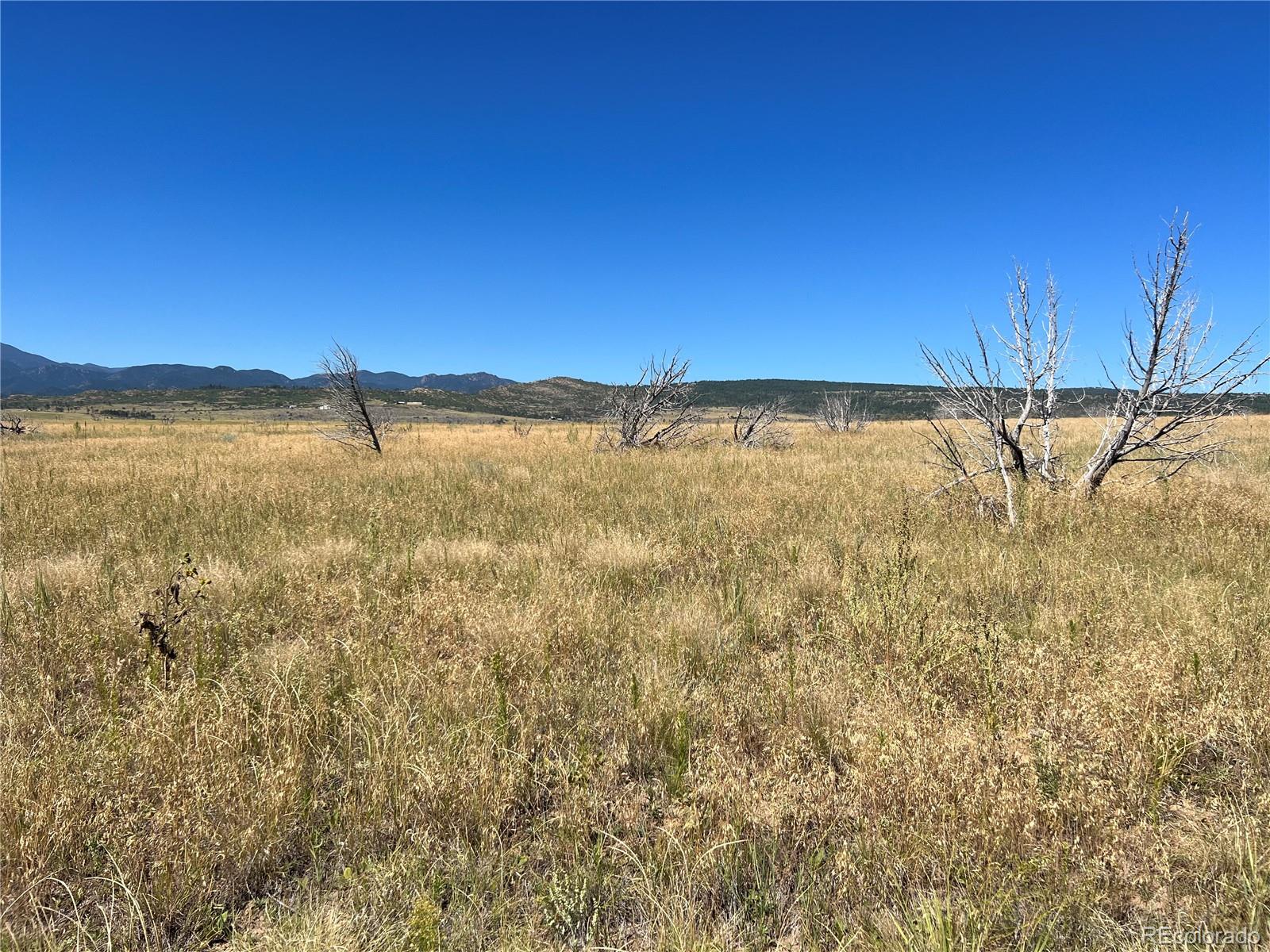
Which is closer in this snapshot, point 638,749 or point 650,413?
point 638,749

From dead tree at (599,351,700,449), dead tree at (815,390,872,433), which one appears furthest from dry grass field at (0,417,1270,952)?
dead tree at (815,390,872,433)

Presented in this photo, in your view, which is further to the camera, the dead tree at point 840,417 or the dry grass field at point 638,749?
the dead tree at point 840,417

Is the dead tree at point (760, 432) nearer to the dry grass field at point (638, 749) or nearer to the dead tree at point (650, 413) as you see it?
the dead tree at point (650, 413)

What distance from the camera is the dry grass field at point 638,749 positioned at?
1.54m

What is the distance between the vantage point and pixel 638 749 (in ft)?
7.38

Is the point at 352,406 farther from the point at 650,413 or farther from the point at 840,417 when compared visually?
the point at 840,417

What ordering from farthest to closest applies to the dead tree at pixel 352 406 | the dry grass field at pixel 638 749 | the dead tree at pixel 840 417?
the dead tree at pixel 840 417 < the dead tree at pixel 352 406 < the dry grass field at pixel 638 749

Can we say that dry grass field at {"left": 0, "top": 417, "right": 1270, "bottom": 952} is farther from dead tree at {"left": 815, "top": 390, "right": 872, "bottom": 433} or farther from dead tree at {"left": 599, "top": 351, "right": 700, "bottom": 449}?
dead tree at {"left": 815, "top": 390, "right": 872, "bottom": 433}

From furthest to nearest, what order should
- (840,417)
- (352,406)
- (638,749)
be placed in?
(840,417) → (352,406) → (638,749)

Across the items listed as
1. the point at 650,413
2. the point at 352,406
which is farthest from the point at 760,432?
the point at 352,406

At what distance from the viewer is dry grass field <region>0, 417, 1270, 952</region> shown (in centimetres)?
154

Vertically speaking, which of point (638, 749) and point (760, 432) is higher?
point (760, 432)

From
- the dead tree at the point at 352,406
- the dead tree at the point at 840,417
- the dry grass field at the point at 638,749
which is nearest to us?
the dry grass field at the point at 638,749

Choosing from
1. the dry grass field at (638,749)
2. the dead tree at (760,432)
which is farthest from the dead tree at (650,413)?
the dry grass field at (638,749)
